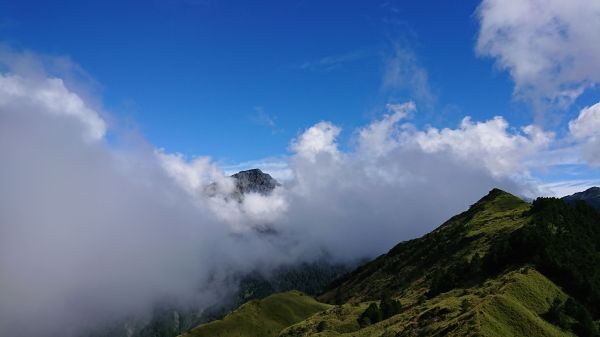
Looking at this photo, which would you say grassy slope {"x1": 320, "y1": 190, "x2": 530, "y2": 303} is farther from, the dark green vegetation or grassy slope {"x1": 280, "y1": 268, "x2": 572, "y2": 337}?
grassy slope {"x1": 280, "y1": 268, "x2": 572, "y2": 337}

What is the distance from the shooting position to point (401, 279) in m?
184

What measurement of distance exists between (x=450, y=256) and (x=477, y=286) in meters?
66.1

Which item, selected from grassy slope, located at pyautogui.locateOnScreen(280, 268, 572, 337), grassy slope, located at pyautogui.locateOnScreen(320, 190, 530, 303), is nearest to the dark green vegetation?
grassy slope, located at pyautogui.locateOnScreen(280, 268, 572, 337)

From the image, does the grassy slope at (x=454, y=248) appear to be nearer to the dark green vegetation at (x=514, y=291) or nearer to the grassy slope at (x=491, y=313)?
the dark green vegetation at (x=514, y=291)

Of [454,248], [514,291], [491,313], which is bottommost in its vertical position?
[491,313]

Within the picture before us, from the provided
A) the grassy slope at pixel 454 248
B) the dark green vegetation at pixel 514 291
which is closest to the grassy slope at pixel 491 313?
the dark green vegetation at pixel 514 291

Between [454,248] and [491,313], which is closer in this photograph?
[491,313]

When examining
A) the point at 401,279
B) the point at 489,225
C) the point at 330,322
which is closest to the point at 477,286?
the point at 330,322

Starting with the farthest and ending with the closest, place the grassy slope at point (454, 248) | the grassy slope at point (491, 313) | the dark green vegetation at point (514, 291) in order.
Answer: the grassy slope at point (454, 248) → the dark green vegetation at point (514, 291) → the grassy slope at point (491, 313)

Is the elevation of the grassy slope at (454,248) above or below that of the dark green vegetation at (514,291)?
above

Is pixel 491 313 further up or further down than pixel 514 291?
further down

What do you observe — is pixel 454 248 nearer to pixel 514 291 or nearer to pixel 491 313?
pixel 514 291

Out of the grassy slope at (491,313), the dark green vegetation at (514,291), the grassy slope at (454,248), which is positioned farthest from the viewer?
the grassy slope at (454,248)

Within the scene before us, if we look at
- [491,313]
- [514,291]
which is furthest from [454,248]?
[491,313]
